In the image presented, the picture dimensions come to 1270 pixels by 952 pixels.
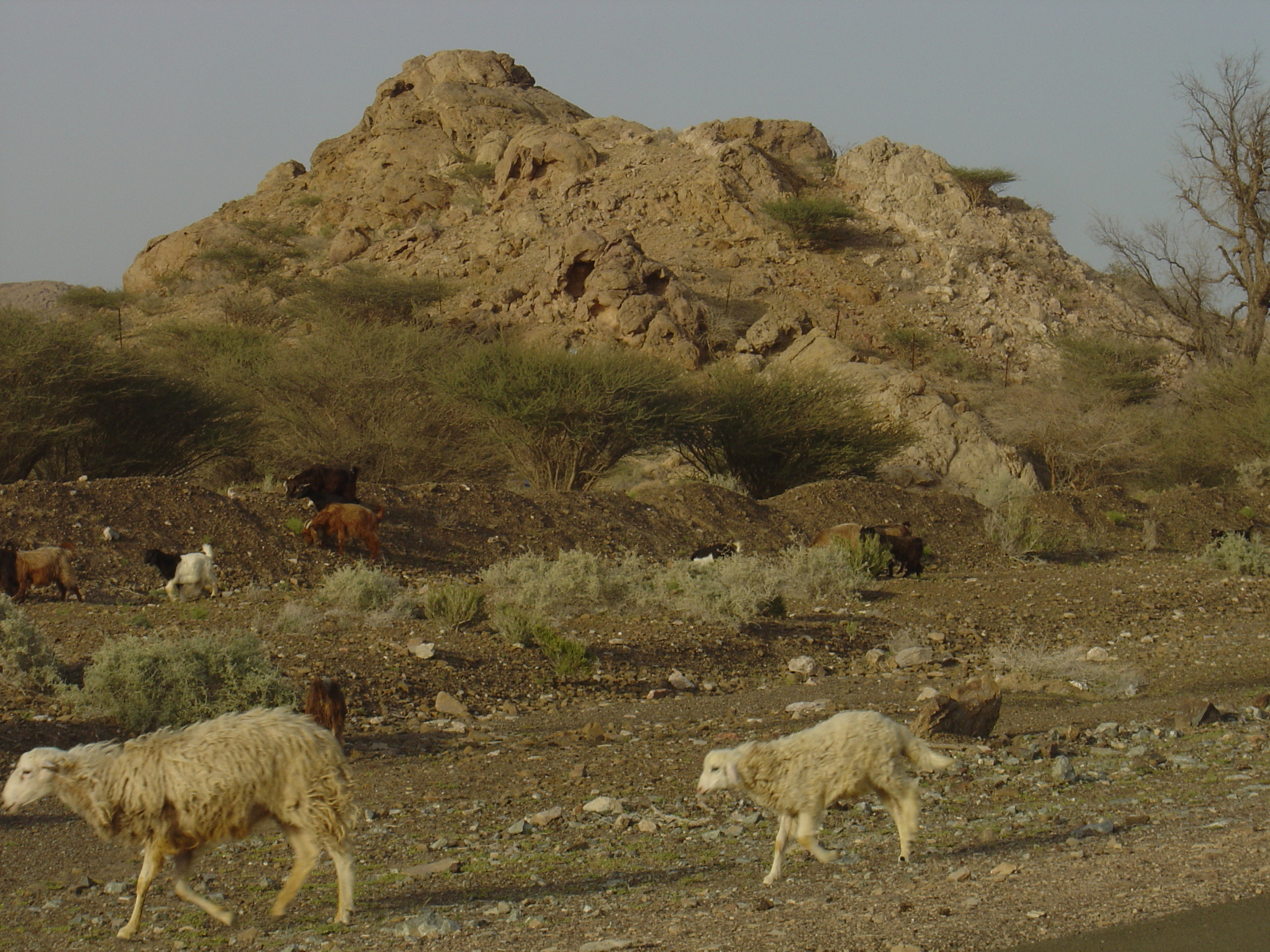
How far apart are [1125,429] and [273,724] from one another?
26265 millimetres

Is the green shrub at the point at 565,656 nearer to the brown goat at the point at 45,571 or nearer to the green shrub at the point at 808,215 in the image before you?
the brown goat at the point at 45,571

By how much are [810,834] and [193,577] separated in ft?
28.7

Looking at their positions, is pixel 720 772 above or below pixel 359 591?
below

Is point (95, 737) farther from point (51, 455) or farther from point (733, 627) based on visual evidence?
point (51, 455)

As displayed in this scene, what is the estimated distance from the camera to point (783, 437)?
2247 cm

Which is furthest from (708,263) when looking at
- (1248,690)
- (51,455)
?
(1248,690)

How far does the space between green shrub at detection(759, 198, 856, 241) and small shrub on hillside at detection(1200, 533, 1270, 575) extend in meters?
29.9

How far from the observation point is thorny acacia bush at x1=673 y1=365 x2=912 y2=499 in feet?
73.6

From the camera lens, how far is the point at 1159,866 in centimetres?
442

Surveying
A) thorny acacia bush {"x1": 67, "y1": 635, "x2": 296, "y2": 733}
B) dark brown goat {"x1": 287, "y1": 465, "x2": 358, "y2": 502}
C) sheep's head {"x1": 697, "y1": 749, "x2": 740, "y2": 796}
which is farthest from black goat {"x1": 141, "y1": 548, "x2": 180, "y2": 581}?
sheep's head {"x1": 697, "y1": 749, "x2": 740, "y2": 796}

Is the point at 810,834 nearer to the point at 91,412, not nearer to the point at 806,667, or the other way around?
the point at 806,667

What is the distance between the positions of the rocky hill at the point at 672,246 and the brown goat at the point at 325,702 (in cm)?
2280

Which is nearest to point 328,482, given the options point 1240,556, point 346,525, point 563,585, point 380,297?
point 346,525

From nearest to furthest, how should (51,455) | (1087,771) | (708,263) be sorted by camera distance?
(1087,771)
(51,455)
(708,263)
